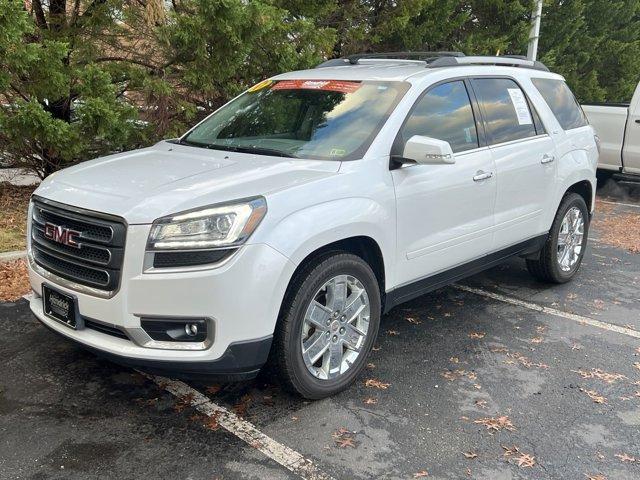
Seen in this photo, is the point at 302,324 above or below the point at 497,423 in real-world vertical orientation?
above

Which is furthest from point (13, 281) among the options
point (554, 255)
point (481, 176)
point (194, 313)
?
point (554, 255)

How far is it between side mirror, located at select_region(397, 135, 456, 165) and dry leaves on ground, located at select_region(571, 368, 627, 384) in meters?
1.65

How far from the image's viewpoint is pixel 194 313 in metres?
3.06

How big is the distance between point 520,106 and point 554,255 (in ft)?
4.60

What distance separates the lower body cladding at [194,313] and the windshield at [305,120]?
1.08 m

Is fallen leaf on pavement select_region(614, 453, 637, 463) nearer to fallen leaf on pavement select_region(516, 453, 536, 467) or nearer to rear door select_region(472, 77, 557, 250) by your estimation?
fallen leaf on pavement select_region(516, 453, 536, 467)

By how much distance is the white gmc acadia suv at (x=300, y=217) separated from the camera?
3.09 meters

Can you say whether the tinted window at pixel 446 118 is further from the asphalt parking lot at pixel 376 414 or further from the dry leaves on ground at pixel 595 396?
the dry leaves on ground at pixel 595 396

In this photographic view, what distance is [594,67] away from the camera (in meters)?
15.8

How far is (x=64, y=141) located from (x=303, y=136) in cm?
350

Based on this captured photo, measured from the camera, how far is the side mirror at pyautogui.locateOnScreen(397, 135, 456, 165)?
371 centimetres

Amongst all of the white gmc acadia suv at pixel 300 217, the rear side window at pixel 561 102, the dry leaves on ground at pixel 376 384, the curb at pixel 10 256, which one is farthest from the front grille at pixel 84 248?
the rear side window at pixel 561 102

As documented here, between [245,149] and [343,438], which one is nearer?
[343,438]

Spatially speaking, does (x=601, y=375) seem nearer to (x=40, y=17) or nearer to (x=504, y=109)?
(x=504, y=109)
